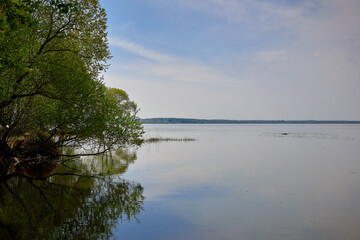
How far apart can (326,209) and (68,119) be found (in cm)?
2404

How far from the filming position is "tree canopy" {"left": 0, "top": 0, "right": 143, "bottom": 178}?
81.5 ft

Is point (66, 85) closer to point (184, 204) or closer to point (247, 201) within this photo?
point (184, 204)

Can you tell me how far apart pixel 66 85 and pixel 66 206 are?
12.3 metres

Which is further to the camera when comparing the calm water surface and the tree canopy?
the tree canopy

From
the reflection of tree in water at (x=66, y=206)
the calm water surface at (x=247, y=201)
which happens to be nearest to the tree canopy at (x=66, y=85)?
the reflection of tree in water at (x=66, y=206)

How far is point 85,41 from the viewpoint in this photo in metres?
28.5

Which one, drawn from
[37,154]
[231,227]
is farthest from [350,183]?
[37,154]

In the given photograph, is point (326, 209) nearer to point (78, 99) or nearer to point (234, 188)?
point (234, 188)

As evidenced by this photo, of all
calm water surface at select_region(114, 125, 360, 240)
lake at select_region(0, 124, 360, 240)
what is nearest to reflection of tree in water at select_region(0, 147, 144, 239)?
lake at select_region(0, 124, 360, 240)

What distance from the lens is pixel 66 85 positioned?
86.4 feet

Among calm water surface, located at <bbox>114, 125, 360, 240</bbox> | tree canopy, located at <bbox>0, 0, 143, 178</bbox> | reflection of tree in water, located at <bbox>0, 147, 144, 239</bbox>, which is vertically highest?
tree canopy, located at <bbox>0, 0, 143, 178</bbox>

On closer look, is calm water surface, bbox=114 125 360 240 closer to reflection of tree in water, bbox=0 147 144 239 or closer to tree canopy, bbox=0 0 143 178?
reflection of tree in water, bbox=0 147 144 239

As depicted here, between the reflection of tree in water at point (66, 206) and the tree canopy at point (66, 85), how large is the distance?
5.07 m

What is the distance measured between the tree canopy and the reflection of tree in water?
16.6 feet
